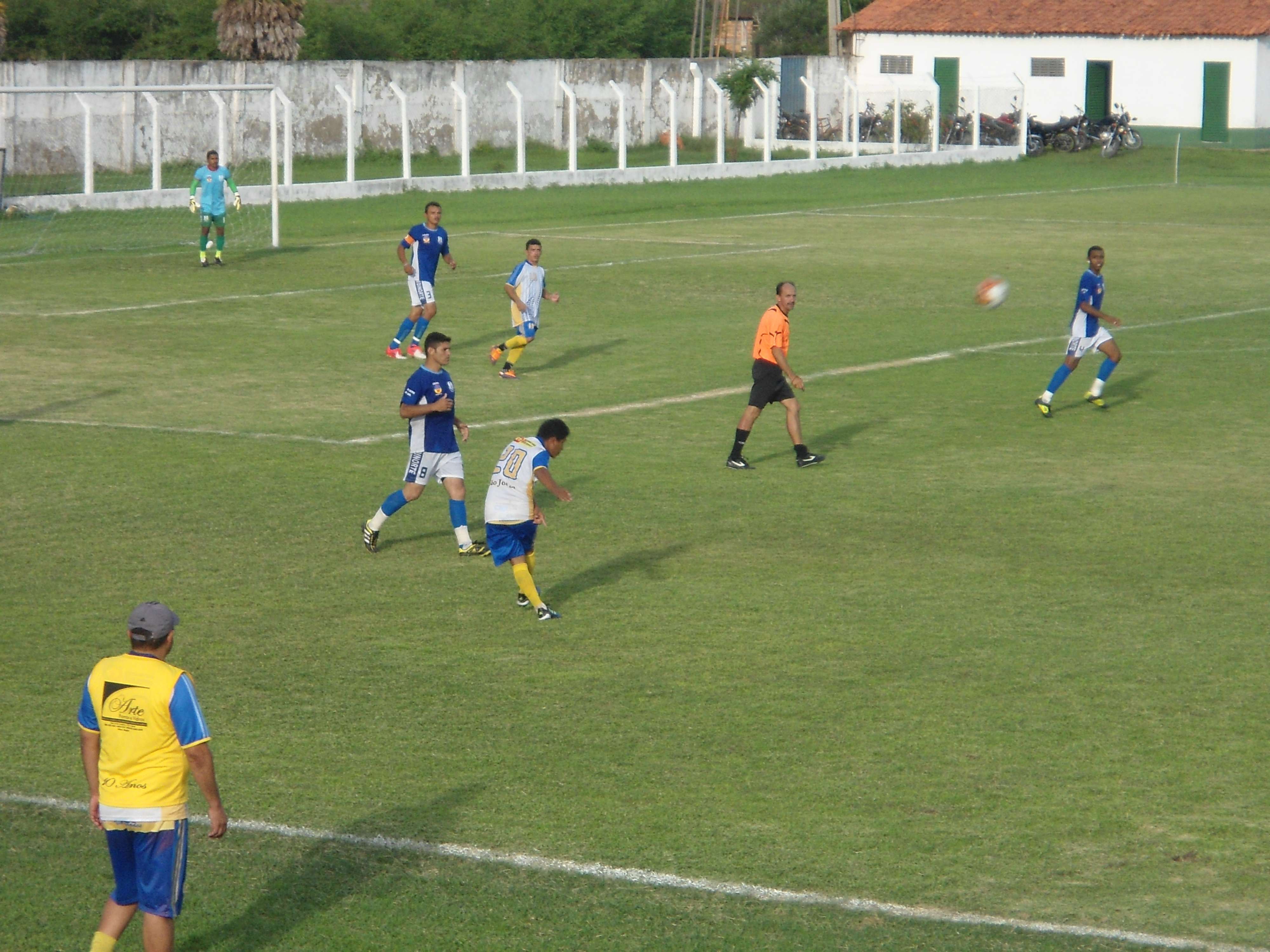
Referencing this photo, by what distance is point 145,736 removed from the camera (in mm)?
6125

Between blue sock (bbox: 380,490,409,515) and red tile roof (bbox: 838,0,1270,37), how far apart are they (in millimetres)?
58194

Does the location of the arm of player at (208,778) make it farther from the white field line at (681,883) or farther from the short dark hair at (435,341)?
the short dark hair at (435,341)

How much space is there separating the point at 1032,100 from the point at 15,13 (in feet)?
132

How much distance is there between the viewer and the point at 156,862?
6.22m

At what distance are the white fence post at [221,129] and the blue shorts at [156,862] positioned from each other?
110 ft

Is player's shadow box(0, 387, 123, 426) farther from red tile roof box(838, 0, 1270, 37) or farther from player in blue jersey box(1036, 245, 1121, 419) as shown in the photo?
red tile roof box(838, 0, 1270, 37)

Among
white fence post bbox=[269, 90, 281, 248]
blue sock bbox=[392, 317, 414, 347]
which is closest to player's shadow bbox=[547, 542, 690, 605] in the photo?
blue sock bbox=[392, 317, 414, 347]

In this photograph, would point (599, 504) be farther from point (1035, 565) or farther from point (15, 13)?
point (15, 13)

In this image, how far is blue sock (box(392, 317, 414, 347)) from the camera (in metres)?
22.4

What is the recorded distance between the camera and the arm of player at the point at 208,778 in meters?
6.08

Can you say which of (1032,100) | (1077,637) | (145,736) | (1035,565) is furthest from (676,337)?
(1032,100)

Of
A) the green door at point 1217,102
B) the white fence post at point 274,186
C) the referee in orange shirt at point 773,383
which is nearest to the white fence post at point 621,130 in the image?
the white fence post at point 274,186

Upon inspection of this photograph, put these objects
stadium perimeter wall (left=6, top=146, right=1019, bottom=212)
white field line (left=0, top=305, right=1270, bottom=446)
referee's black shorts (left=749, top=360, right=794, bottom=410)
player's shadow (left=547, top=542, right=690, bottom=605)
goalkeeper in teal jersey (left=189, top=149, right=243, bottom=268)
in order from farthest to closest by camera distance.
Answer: stadium perimeter wall (left=6, top=146, right=1019, bottom=212) → goalkeeper in teal jersey (left=189, top=149, right=243, bottom=268) → white field line (left=0, top=305, right=1270, bottom=446) → referee's black shorts (left=749, top=360, right=794, bottom=410) → player's shadow (left=547, top=542, right=690, bottom=605)

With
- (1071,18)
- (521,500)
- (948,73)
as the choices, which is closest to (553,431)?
(521,500)
